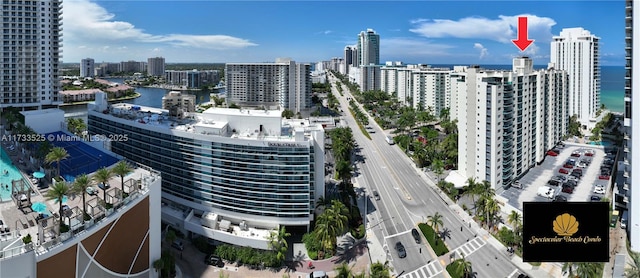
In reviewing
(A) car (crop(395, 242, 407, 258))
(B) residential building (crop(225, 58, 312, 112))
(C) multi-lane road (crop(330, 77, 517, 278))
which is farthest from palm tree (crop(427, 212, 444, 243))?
(B) residential building (crop(225, 58, 312, 112))

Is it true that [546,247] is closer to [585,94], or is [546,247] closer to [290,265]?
[290,265]

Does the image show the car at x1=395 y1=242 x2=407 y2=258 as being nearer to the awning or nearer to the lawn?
the lawn

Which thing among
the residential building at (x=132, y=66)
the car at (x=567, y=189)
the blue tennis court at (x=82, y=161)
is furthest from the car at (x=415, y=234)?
the residential building at (x=132, y=66)

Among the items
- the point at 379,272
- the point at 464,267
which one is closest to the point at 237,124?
the point at 379,272

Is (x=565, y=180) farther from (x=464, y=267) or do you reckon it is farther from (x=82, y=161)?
(x=82, y=161)

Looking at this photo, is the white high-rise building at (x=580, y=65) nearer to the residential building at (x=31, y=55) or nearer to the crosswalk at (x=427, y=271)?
the crosswalk at (x=427, y=271)
